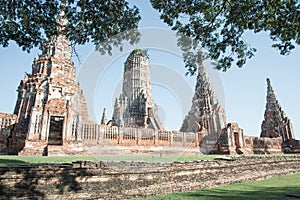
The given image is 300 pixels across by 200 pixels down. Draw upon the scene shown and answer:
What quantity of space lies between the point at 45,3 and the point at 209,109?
1285 inches

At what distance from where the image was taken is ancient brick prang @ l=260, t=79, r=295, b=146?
104 ft

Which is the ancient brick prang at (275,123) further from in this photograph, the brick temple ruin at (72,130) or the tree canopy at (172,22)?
the tree canopy at (172,22)

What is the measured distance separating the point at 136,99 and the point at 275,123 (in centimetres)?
2724

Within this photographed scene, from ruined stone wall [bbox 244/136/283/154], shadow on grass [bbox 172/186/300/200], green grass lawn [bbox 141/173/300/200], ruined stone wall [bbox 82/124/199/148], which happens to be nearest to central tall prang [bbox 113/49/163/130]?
ruined stone wall [bbox 82/124/199/148]

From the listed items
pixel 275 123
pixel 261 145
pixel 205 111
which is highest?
pixel 205 111

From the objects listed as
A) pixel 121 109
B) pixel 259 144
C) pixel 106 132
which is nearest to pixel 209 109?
pixel 259 144

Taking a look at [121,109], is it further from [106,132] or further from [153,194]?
[153,194]

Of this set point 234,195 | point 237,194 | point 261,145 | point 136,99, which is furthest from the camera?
point 136,99

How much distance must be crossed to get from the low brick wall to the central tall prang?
93.1 ft

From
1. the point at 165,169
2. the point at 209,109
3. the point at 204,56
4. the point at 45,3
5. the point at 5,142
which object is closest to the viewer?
the point at 45,3

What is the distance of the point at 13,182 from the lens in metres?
4.68

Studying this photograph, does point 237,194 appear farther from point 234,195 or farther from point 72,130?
point 72,130

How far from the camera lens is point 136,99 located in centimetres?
4372

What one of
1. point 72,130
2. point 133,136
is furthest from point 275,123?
point 72,130
